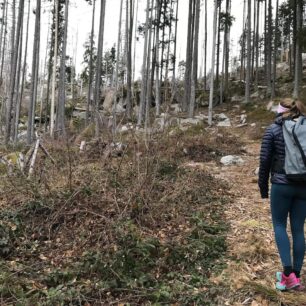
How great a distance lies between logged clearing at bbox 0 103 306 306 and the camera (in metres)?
3.25

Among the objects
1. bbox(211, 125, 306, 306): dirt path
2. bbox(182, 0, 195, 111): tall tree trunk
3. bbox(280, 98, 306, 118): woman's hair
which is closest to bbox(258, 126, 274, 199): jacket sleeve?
bbox(280, 98, 306, 118): woman's hair

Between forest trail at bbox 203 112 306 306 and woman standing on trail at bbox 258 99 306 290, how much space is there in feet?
0.59

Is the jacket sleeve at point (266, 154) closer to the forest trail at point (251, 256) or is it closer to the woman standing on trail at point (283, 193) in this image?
the woman standing on trail at point (283, 193)

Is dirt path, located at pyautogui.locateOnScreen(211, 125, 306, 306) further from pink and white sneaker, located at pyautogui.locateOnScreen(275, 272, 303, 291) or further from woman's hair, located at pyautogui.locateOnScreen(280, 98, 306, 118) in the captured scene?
woman's hair, located at pyautogui.locateOnScreen(280, 98, 306, 118)

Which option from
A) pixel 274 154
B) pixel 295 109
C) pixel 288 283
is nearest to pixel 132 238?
pixel 288 283

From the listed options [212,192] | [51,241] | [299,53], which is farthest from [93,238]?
[299,53]

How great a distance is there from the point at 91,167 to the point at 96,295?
259 centimetres

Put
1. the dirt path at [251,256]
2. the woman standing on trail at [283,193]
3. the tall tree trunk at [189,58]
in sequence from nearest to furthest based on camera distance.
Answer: the woman standing on trail at [283,193], the dirt path at [251,256], the tall tree trunk at [189,58]

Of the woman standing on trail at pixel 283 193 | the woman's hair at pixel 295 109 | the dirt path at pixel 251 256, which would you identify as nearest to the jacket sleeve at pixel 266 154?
the woman standing on trail at pixel 283 193

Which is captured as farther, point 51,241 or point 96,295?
point 51,241

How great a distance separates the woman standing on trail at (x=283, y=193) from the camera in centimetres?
305

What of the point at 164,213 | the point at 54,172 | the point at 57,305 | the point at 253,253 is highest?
the point at 54,172

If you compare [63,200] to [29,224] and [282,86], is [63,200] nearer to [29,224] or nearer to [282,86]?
[29,224]

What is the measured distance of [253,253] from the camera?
12.9 ft
